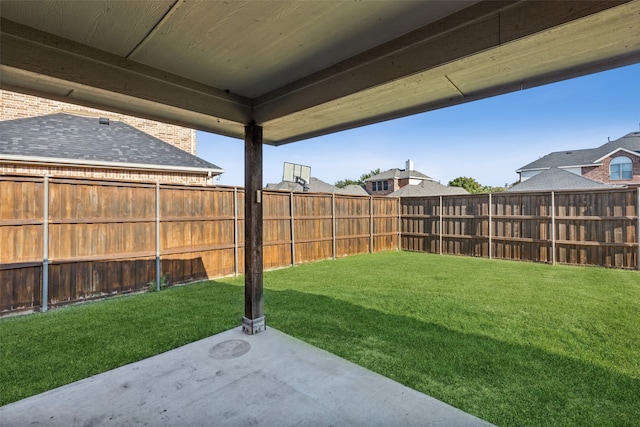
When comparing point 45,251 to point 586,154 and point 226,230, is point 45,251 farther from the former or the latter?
point 586,154

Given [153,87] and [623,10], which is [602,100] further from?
[153,87]

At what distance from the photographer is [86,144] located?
7414mm

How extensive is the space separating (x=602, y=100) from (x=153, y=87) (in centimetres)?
2271

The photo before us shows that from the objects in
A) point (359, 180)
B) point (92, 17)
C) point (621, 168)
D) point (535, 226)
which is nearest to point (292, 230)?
point (92, 17)

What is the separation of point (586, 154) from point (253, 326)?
2691 cm

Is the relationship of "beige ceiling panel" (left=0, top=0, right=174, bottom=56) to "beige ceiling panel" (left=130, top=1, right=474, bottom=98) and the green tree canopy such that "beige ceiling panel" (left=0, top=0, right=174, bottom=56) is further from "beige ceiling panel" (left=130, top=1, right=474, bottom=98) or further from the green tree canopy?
the green tree canopy

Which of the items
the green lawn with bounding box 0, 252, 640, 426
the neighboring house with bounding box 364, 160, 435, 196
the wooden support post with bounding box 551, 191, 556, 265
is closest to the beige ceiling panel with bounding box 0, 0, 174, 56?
the green lawn with bounding box 0, 252, 640, 426

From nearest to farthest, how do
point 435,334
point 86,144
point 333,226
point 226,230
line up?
1. point 435,334
2. point 226,230
3. point 86,144
4. point 333,226

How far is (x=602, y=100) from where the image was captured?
16.5m

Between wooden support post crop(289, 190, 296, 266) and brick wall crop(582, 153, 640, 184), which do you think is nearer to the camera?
wooden support post crop(289, 190, 296, 266)

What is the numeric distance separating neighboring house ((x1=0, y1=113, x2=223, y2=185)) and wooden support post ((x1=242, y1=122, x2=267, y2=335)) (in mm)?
4759

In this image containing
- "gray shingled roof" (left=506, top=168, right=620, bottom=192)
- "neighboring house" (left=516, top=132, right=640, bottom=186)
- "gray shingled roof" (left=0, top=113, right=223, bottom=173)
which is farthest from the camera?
"neighboring house" (left=516, top=132, right=640, bottom=186)

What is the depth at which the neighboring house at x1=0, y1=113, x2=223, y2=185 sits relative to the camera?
629 centimetres

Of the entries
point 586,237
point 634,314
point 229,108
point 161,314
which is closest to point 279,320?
point 161,314
